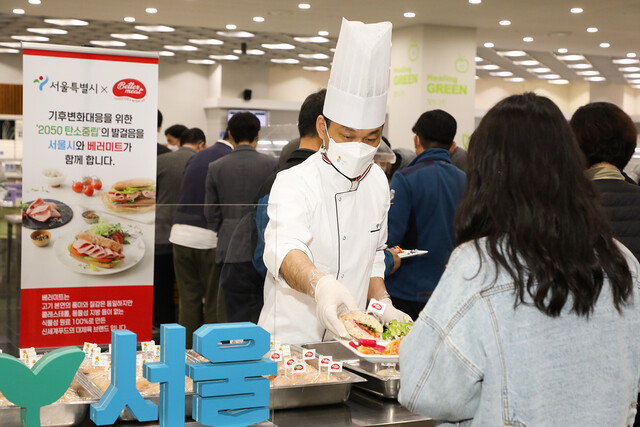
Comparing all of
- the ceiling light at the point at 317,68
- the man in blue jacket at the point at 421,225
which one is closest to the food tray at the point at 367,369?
the man in blue jacket at the point at 421,225

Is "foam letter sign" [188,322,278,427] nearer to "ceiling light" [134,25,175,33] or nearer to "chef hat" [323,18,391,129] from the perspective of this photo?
"chef hat" [323,18,391,129]

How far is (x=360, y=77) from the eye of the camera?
2322mm

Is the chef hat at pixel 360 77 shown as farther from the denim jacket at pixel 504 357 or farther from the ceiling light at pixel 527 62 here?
the ceiling light at pixel 527 62

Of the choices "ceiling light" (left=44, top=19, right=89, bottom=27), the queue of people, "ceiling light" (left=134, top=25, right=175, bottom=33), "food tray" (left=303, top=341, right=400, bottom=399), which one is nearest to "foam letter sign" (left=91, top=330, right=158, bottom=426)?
the queue of people

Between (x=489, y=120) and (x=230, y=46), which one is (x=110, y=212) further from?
(x=230, y=46)

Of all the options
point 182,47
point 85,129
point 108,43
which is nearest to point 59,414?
point 85,129

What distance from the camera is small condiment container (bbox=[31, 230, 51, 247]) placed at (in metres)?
1.73

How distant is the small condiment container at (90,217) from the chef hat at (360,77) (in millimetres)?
875

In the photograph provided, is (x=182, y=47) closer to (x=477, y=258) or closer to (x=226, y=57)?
(x=226, y=57)

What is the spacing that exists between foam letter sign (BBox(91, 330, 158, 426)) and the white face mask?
1.01 metres

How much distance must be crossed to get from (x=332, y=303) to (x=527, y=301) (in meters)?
0.71

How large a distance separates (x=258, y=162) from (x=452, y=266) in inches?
136

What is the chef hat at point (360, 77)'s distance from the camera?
2285mm

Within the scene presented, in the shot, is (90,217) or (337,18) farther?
(337,18)
